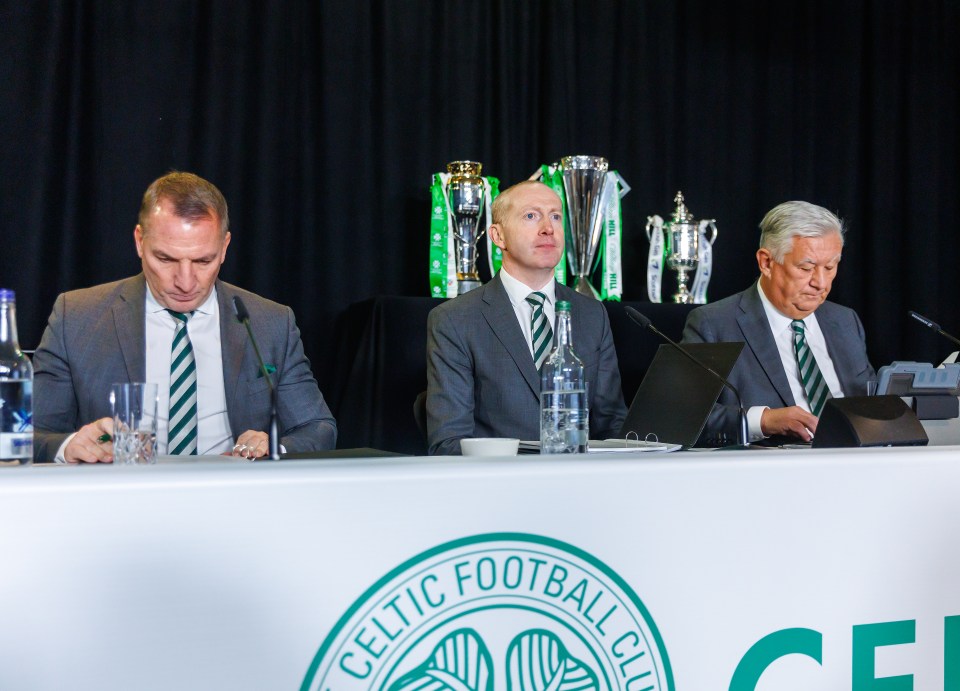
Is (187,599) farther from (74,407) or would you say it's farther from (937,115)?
(937,115)

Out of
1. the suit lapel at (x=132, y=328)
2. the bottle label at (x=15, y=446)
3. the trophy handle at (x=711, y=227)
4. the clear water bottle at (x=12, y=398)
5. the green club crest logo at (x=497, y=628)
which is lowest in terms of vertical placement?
the green club crest logo at (x=497, y=628)

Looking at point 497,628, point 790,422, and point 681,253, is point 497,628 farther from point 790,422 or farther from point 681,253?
point 681,253

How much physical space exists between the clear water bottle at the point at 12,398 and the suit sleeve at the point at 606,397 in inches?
62.5

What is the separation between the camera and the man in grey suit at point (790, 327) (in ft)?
9.81

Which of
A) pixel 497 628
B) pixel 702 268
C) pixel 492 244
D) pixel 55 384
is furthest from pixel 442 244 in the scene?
pixel 497 628

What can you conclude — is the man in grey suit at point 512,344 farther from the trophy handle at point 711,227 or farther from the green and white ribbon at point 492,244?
the trophy handle at point 711,227

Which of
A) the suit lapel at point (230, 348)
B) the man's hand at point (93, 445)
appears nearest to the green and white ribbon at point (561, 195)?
the suit lapel at point (230, 348)

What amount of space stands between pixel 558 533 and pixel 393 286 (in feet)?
8.99

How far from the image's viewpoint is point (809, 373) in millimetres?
3035

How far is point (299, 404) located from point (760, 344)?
1396mm

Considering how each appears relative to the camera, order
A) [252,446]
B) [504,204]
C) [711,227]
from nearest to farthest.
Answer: [252,446] < [504,204] < [711,227]

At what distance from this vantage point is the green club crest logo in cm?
107

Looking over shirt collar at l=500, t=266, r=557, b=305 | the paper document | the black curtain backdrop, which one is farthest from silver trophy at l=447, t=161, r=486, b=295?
the paper document

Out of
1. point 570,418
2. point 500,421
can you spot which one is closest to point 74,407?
point 500,421
